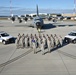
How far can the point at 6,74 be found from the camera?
15742mm

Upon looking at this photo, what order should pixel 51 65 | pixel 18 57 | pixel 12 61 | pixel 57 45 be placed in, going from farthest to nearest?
pixel 57 45, pixel 18 57, pixel 12 61, pixel 51 65

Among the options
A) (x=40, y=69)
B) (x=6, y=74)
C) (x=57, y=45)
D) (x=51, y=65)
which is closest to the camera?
(x=6, y=74)

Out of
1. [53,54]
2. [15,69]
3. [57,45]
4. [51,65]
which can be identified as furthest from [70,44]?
[15,69]

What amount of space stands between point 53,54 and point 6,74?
26.3ft

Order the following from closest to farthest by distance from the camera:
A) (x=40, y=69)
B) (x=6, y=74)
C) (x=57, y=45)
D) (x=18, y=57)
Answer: (x=6, y=74)
(x=40, y=69)
(x=18, y=57)
(x=57, y=45)

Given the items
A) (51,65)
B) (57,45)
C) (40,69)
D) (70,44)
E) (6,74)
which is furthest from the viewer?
(70,44)

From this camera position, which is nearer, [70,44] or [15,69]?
[15,69]

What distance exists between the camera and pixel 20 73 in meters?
15.9

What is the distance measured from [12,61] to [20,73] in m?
3.87

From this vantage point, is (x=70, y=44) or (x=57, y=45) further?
(x=70, y=44)

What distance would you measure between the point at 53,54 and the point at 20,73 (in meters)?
7.35

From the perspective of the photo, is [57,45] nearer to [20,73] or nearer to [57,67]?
[57,67]

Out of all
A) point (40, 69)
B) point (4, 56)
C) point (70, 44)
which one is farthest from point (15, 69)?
point (70, 44)

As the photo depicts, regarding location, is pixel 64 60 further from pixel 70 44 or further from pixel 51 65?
pixel 70 44
